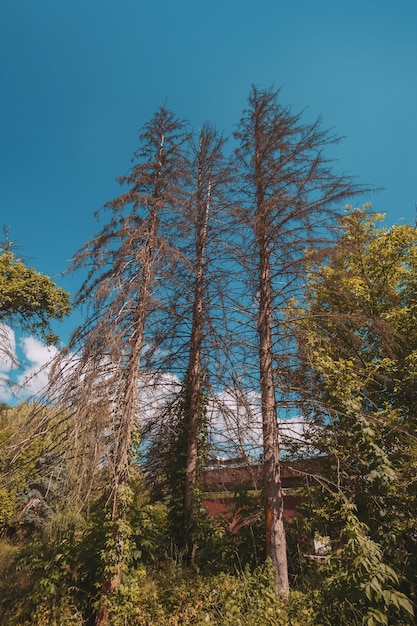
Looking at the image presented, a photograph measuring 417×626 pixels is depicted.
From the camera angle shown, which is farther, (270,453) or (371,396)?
(371,396)

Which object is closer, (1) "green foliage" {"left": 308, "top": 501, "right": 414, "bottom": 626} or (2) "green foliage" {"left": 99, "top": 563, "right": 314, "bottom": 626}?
(1) "green foliage" {"left": 308, "top": 501, "right": 414, "bottom": 626}

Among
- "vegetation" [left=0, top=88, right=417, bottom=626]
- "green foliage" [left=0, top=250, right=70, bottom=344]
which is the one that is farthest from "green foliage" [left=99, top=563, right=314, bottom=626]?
"green foliage" [left=0, top=250, right=70, bottom=344]

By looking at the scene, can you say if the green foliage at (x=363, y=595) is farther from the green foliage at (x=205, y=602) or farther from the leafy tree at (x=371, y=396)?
the green foliage at (x=205, y=602)

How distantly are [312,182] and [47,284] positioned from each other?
10.2 metres

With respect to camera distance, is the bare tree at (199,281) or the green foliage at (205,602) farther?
the bare tree at (199,281)

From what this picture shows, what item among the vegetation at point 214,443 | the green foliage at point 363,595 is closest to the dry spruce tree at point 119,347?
the vegetation at point 214,443

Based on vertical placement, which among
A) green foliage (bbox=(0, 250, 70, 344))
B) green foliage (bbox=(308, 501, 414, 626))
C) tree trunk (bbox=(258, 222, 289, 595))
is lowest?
green foliage (bbox=(308, 501, 414, 626))

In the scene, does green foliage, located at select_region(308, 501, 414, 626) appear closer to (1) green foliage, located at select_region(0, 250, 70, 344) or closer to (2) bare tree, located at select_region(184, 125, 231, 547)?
(2) bare tree, located at select_region(184, 125, 231, 547)

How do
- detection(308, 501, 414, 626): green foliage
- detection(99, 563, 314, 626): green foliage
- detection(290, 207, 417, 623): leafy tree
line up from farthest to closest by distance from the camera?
detection(290, 207, 417, 623): leafy tree
detection(99, 563, 314, 626): green foliage
detection(308, 501, 414, 626): green foliage

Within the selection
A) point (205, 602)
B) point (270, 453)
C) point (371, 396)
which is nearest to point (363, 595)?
point (205, 602)

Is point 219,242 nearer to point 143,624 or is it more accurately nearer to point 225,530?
point 225,530

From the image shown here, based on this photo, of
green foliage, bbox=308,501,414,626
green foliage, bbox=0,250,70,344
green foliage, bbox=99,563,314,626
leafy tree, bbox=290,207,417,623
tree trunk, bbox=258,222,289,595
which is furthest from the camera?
green foliage, bbox=0,250,70,344

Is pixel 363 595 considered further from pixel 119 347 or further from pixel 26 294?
pixel 26 294

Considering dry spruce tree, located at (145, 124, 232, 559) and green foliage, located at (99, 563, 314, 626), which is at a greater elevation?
dry spruce tree, located at (145, 124, 232, 559)
